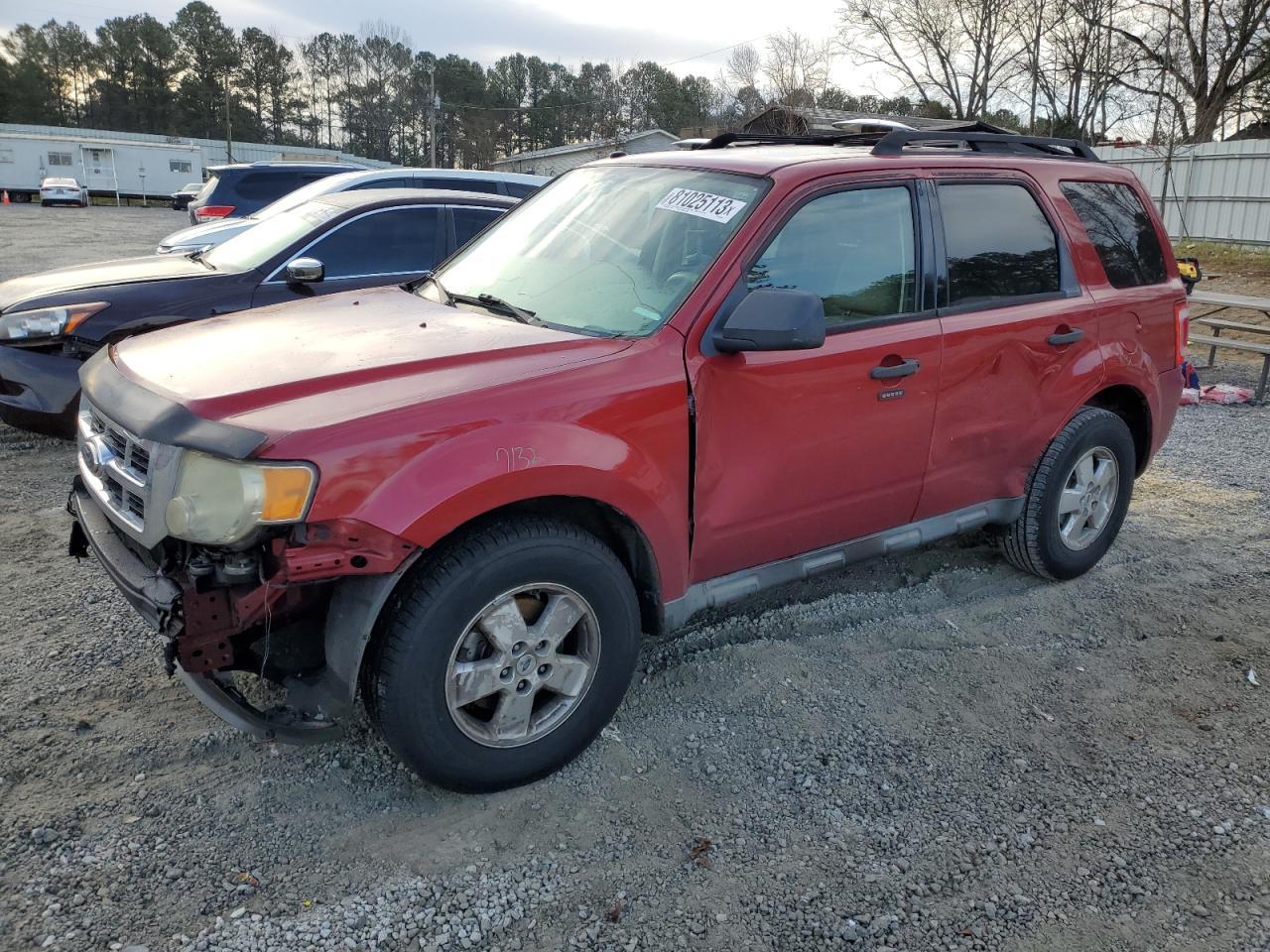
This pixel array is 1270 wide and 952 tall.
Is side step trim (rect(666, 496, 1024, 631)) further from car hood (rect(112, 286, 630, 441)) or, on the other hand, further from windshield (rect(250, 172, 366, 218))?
windshield (rect(250, 172, 366, 218))

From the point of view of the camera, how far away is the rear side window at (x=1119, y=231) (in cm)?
446

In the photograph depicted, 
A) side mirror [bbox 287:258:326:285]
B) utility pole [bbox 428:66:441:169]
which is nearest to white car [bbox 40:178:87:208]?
utility pole [bbox 428:66:441:169]

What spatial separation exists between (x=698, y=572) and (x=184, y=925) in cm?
181

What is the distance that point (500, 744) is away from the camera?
2.88m

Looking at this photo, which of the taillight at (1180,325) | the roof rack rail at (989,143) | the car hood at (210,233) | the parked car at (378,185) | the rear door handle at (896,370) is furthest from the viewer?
the car hood at (210,233)

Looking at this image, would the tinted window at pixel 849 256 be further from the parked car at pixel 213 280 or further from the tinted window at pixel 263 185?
the tinted window at pixel 263 185

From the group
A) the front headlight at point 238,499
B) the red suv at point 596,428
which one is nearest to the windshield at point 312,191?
the red suv at point 596,428

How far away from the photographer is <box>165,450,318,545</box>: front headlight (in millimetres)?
2420

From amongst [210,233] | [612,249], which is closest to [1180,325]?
[612,249]

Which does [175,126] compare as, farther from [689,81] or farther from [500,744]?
[500,744]

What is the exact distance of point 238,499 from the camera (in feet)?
7.97

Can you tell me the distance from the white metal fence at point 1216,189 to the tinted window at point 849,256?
2063 cm

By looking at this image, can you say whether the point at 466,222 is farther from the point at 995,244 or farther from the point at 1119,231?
the point at 1119,231

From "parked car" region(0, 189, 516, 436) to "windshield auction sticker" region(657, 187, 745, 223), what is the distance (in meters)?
2.82
